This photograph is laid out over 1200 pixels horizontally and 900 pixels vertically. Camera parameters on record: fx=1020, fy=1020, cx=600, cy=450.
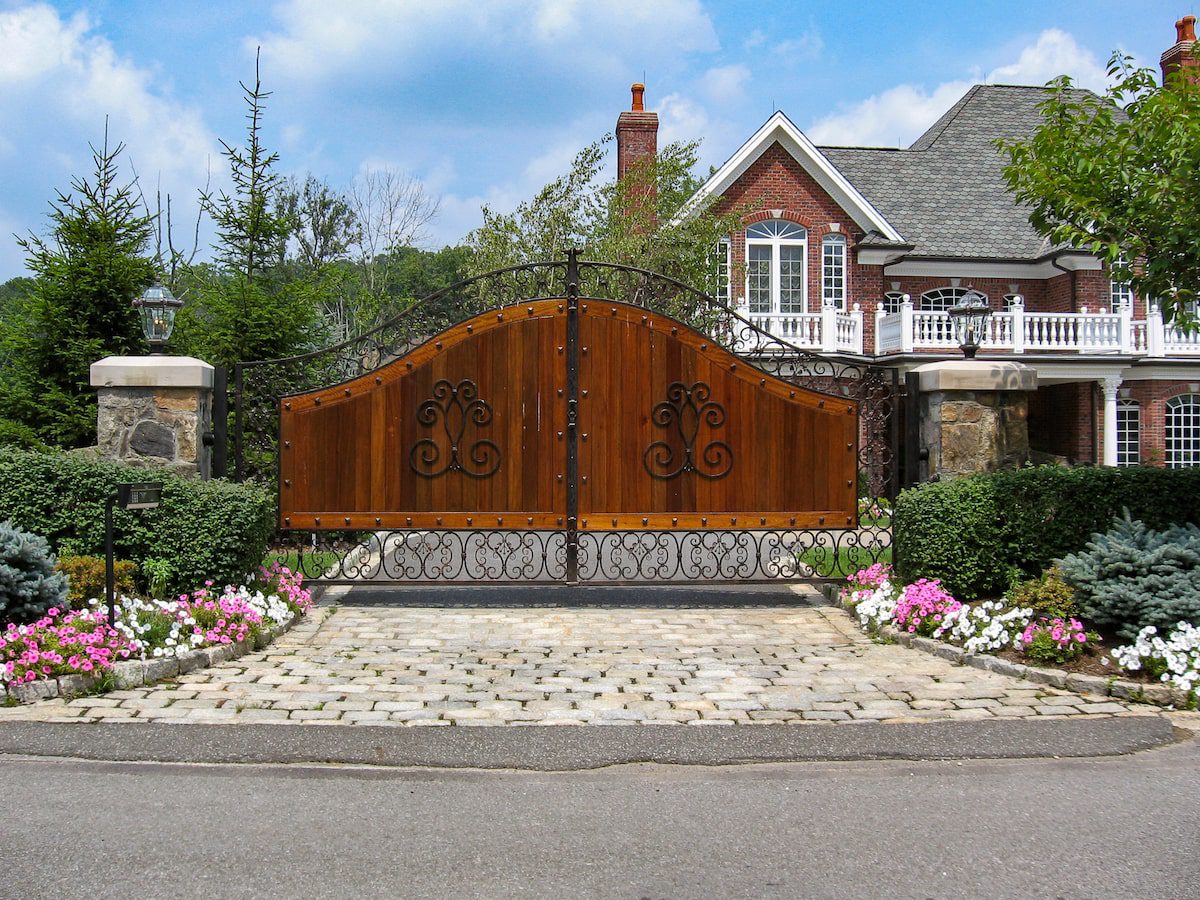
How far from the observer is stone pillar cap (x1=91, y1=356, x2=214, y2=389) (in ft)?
27.2

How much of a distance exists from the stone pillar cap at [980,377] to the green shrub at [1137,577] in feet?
6.07

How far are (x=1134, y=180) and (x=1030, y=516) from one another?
255 centimetres

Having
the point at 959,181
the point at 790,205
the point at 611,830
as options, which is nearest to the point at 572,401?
the point at 611,830

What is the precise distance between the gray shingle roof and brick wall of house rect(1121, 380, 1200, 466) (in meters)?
4.05

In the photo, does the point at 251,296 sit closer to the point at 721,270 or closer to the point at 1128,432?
the point at 721,270

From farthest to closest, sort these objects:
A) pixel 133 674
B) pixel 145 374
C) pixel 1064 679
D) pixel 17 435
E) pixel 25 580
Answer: pixel 17 435 → pixel 145 374 → pixel 25 580 → pixel 1064 679 → pixel 133 674

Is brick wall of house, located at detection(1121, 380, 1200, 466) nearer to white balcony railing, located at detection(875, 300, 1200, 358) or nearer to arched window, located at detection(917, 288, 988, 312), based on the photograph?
white balcony railing, located at detection(875, 300, 1200, 358)

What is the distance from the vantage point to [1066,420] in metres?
24.6

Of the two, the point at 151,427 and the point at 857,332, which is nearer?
the point at 151,427

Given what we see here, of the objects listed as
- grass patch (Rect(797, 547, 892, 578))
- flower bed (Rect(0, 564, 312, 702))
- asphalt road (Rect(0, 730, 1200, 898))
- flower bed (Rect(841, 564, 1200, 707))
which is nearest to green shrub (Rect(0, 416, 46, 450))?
flower bed (Rect(0, 564, 312, 702))

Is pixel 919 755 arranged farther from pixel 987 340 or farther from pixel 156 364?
pixel 987 340

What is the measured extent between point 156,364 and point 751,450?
5018 mm

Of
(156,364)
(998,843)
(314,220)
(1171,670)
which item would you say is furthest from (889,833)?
(314,220)

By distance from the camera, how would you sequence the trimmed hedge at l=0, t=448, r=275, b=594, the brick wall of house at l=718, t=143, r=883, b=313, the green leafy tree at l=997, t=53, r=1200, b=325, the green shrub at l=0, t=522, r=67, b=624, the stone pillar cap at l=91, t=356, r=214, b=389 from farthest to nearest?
the brick wall of house at l=718, t=143, r=883, b=313 < the stone pillar cap at l=91, t=356, r=214, b=389 < the trimmed hedge at l=0, t=448, r=275, b=594 < the green leafy tree at l=997, t=53, r=1200, b=325 < the green shrub at l=0, t=522, r=67, b=624
